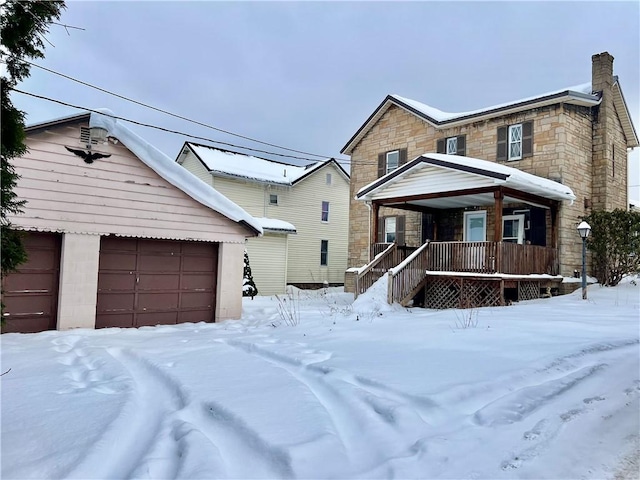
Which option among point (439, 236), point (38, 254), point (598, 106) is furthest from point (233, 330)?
point (598, 106)

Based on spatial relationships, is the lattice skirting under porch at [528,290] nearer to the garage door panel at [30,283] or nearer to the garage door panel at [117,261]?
the garage door panel at [117,261]

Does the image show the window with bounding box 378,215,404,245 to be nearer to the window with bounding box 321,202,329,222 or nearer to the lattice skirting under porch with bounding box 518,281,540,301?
the lattice skirting under porch with bounding box 518,281,540,301

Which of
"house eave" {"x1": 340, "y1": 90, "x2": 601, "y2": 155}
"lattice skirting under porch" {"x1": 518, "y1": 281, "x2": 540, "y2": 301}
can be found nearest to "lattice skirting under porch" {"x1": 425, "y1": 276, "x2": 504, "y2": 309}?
"lattice skirting under porch" {"x1": 518, "y1": 281, "x2": 540, "y2": 301}

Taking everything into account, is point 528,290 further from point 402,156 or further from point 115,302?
point 115,302

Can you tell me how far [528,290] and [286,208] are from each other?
14.5 m

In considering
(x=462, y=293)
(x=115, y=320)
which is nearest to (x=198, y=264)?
(x=115, y=320)

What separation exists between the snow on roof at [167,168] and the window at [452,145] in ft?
32.1

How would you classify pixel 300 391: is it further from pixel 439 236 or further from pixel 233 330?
pixel 439 236

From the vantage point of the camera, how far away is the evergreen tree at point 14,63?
319 centimetres

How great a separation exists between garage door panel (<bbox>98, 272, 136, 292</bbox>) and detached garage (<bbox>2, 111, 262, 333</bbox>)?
2 centimetres

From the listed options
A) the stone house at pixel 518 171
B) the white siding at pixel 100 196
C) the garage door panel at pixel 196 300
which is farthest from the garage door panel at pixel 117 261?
the stone house at pixel 518 171

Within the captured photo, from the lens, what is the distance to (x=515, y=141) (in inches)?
634

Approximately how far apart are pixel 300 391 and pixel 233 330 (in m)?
5.36

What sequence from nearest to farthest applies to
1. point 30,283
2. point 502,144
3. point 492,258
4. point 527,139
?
1. point 30,283
2. point 492,258
3. point 527,139
4. point 502,144
